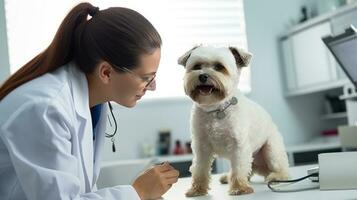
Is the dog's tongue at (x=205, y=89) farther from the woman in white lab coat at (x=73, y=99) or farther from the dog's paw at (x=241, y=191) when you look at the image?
the dog's paw at (x=241, y=191)

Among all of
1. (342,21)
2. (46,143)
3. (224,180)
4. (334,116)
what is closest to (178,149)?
(334,116)

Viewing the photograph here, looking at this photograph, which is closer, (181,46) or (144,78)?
(144,78)

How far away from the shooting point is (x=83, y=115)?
3.90ft

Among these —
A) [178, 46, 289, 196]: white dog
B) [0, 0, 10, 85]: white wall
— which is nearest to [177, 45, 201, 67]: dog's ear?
[178, 46, 289, 196]: white dog

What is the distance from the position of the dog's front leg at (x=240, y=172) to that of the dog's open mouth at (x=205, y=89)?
0.18 meters

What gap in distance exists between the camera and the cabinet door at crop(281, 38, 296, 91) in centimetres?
415

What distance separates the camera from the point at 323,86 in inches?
150

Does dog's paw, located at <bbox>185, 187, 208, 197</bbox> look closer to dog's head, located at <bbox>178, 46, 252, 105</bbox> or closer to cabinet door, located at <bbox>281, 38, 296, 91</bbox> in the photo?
dog's head, located at <bbox>178, 46, 252, 105</bbox>

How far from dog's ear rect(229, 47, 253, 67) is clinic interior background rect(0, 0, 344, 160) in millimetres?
2387

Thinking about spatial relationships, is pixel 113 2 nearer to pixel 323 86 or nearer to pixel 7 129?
pixel 323 86

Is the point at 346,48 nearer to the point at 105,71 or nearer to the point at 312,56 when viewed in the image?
the point at 105,71

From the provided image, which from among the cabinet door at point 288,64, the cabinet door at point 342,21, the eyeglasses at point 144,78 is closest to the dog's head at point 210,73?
the eyeglasses at point 144,78

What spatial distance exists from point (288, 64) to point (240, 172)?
3.09 metres

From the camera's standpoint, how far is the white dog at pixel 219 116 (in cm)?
129
